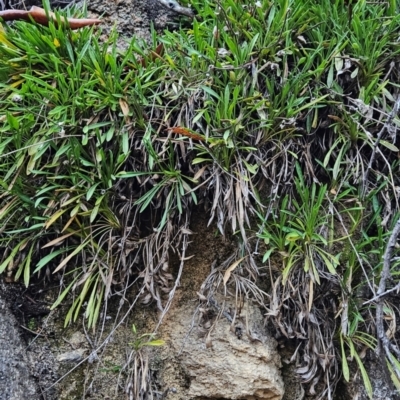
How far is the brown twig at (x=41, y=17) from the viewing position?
4.96ft

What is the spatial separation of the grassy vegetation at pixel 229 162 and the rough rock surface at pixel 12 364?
0.15m

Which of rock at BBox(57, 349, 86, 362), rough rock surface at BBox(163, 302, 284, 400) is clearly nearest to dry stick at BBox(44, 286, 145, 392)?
rock at BBox(57, 349, 86, 362)

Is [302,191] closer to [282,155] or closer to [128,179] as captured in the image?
[282,155]

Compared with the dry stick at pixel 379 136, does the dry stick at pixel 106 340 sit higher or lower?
lower

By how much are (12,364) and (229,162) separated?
89 centimetres

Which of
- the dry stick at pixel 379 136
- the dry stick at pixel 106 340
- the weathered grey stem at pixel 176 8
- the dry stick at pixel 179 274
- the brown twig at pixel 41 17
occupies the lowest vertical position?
the dry stick at pixel 106 340

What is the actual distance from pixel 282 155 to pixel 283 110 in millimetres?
138

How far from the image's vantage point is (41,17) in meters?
1.53

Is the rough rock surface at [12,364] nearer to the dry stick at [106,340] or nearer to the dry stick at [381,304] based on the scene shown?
the dry stick at [106,340]

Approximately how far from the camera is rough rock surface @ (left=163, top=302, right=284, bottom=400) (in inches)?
52.5

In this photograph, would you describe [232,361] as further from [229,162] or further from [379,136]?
[379,136]

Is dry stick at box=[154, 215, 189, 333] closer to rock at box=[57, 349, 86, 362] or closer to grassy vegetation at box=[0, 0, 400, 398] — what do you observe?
grassy vegetation at box=[0, 0, 400, 398]

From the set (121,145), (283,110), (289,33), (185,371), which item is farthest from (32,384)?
(289,33)

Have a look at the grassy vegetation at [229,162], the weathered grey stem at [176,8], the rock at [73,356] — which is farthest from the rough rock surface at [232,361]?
the weathered grey stem at [176,8]
